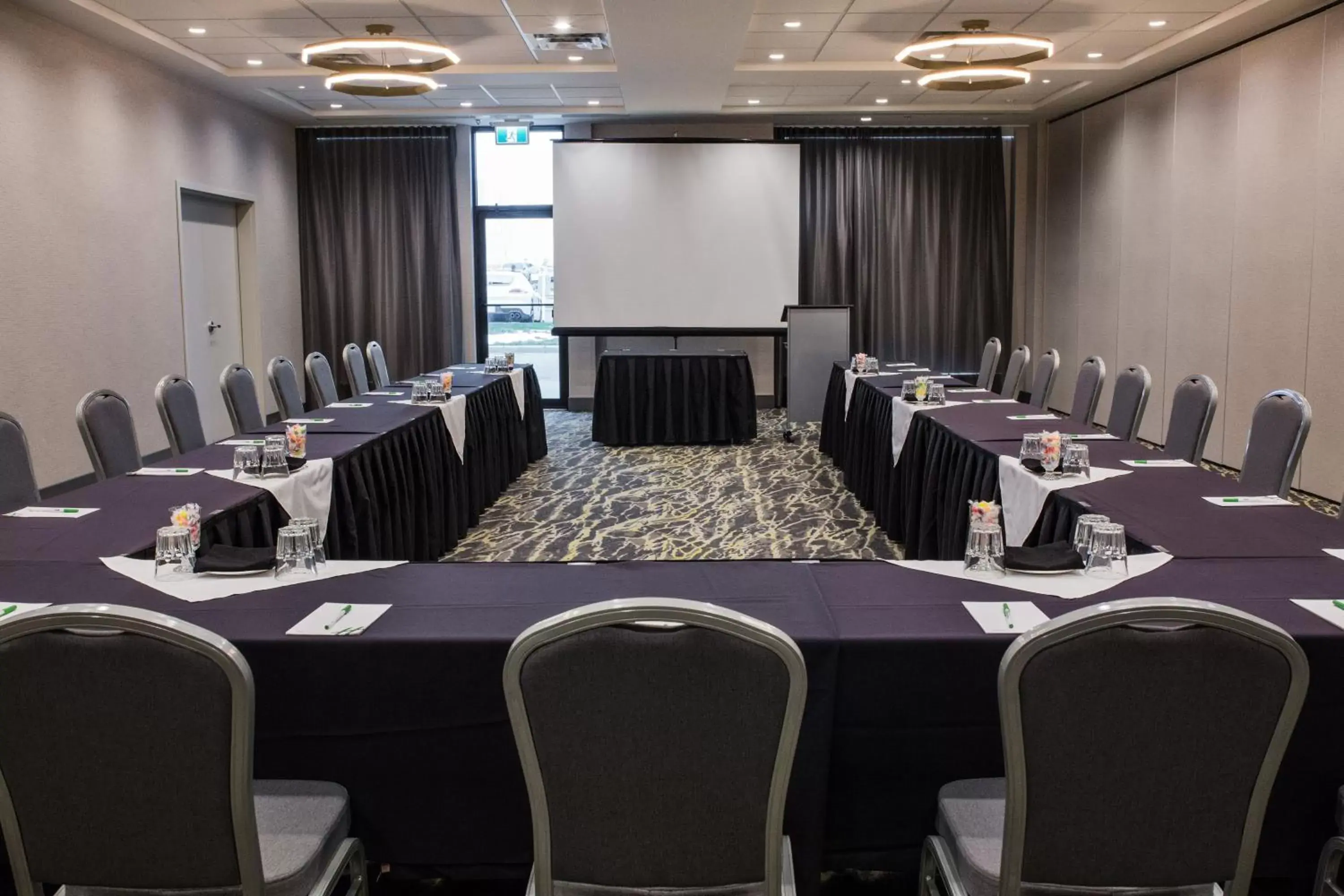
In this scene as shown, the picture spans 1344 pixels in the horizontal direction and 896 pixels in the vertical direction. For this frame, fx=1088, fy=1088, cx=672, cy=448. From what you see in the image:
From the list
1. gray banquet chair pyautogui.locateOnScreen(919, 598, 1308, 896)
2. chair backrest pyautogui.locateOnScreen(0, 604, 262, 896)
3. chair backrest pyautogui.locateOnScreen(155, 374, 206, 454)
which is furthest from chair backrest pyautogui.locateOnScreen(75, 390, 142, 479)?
gray banquet chair pyautogui.locateOnScreen(919, 598, 1308, 896)

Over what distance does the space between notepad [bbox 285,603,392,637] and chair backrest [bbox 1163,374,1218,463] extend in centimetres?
379

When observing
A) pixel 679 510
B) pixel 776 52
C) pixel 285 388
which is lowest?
pixel 679 510

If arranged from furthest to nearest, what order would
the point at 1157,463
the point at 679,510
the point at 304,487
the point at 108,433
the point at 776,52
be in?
the point at 776,52
the point at 679,510
the point at 108,433
the point at 1157,463
the point at 304,487

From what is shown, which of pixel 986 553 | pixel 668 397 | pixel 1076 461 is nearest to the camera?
pixel 986 553

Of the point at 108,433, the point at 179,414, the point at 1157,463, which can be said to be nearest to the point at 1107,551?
the point at 1157,463

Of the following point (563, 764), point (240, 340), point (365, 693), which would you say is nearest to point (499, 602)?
point (365, 693)

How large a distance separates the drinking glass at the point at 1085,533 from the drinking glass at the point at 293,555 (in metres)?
1.95

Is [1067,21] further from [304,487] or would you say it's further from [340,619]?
[340,619]

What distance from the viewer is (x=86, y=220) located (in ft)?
24.8

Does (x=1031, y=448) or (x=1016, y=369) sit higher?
(x=1016, y=369)

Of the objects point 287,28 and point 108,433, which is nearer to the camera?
point 108,433

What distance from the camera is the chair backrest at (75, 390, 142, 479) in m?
4.54

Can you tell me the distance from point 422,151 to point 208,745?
10926 millimetres

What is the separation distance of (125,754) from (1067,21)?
7.50 m
